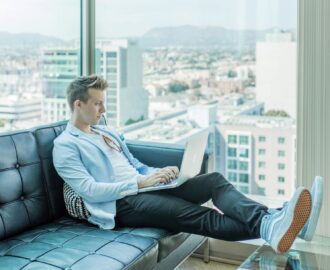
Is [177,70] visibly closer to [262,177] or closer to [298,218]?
[262,177]

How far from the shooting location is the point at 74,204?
252cm

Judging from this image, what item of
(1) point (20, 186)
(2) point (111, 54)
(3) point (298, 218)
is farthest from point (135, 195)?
(2) point (111, 54)

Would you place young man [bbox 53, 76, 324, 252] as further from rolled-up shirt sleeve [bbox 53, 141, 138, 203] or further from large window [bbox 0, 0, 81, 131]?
large window [bbox 0, 0, 81, 131]

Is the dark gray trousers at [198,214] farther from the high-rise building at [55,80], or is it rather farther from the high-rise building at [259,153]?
the high-rise building at [55,80]

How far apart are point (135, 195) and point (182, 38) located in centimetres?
128

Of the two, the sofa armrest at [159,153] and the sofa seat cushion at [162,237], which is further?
the sofa armrest at [159,153]

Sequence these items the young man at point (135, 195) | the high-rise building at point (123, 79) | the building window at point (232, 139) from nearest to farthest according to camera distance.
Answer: the young man at point (135, 195), the building window at point (232, 139), the high-rise building at point (123, 79)

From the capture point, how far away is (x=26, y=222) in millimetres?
2381

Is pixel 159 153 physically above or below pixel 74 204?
above

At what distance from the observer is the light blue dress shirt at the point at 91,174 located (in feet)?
8.01

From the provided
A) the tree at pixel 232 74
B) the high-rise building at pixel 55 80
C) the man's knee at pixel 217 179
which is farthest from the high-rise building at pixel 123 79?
the man's knee at pixel 217 179

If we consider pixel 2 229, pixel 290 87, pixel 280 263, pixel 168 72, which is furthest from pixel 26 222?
pixel 290 87

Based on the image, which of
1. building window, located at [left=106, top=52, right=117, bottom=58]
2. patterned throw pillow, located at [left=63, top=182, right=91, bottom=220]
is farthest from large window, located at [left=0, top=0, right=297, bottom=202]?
patterned throw pillow, located at [left=63, top=182, right=91, bottom=220]

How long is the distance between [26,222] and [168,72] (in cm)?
150
